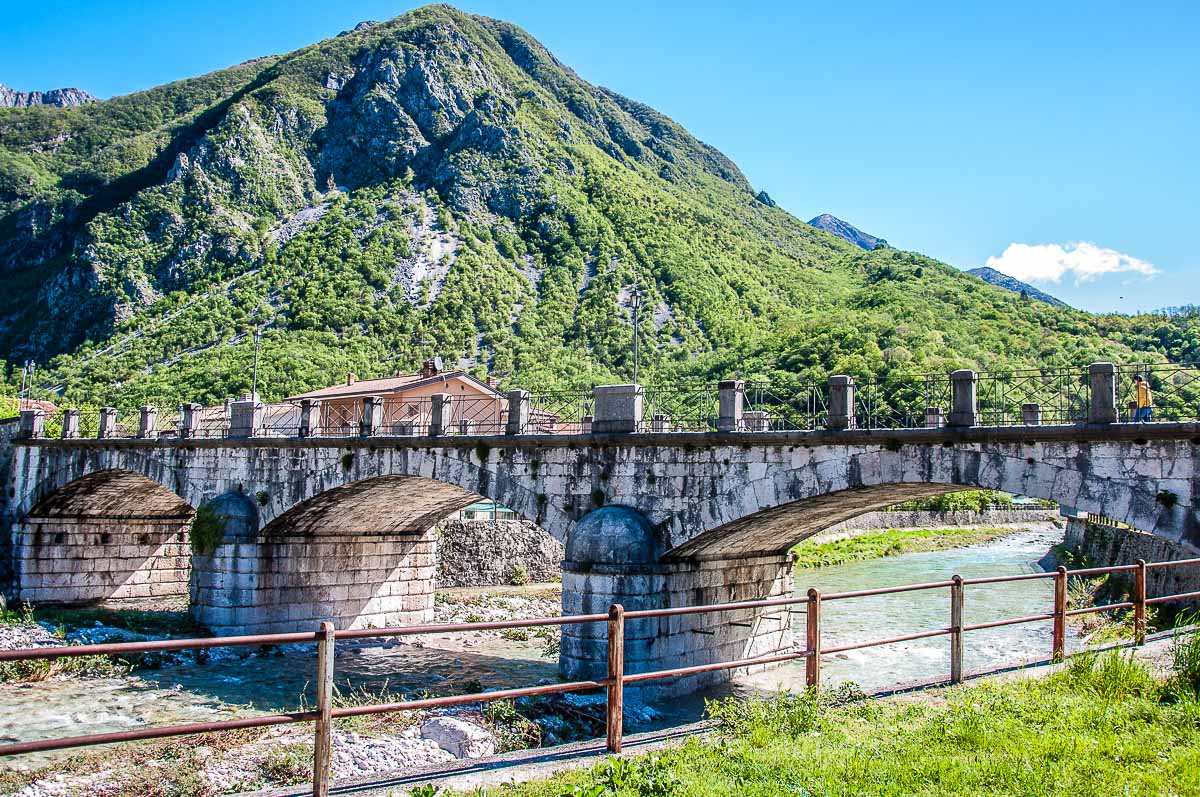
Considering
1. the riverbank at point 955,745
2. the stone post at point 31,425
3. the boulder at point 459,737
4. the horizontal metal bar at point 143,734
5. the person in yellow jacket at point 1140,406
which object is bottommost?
the boulder at point 459,737

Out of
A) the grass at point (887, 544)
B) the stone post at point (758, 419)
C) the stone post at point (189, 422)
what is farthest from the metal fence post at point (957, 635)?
the grass at point (887, 544)

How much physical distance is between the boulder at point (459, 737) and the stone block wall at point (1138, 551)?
1208cm

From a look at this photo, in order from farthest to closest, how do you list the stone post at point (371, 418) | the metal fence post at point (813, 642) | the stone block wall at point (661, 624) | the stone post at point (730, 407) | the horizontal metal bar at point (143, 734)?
the stone post at point (371, 418), the stone post at point (730, 407), the stone block wall at point (661, 624), the metal fence post at point (813, 642), the horizontal metal bar at point (143, 734)

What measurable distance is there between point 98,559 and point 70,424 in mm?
4974

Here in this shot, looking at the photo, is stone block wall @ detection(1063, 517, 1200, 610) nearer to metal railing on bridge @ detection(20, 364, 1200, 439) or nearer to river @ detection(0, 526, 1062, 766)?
river @ detection(0, 526, 1062, 766)

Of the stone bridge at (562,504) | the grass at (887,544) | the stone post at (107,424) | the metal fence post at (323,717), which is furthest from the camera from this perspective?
the grass at (887,544)

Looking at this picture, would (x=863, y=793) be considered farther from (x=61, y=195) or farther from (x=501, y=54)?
(x=501, y=54)

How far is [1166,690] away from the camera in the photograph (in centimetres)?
789

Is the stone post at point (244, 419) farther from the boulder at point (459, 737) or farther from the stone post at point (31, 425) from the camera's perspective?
the boulder at point (459, 737)

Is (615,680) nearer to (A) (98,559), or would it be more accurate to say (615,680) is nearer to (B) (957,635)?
(B) (957,635)

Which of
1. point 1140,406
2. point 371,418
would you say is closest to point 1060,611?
point 1140,406

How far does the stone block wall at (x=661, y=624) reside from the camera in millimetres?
17250

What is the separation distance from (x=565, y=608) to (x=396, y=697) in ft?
13.4

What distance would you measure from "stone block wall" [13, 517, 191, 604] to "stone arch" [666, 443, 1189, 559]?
2395 centimetres
